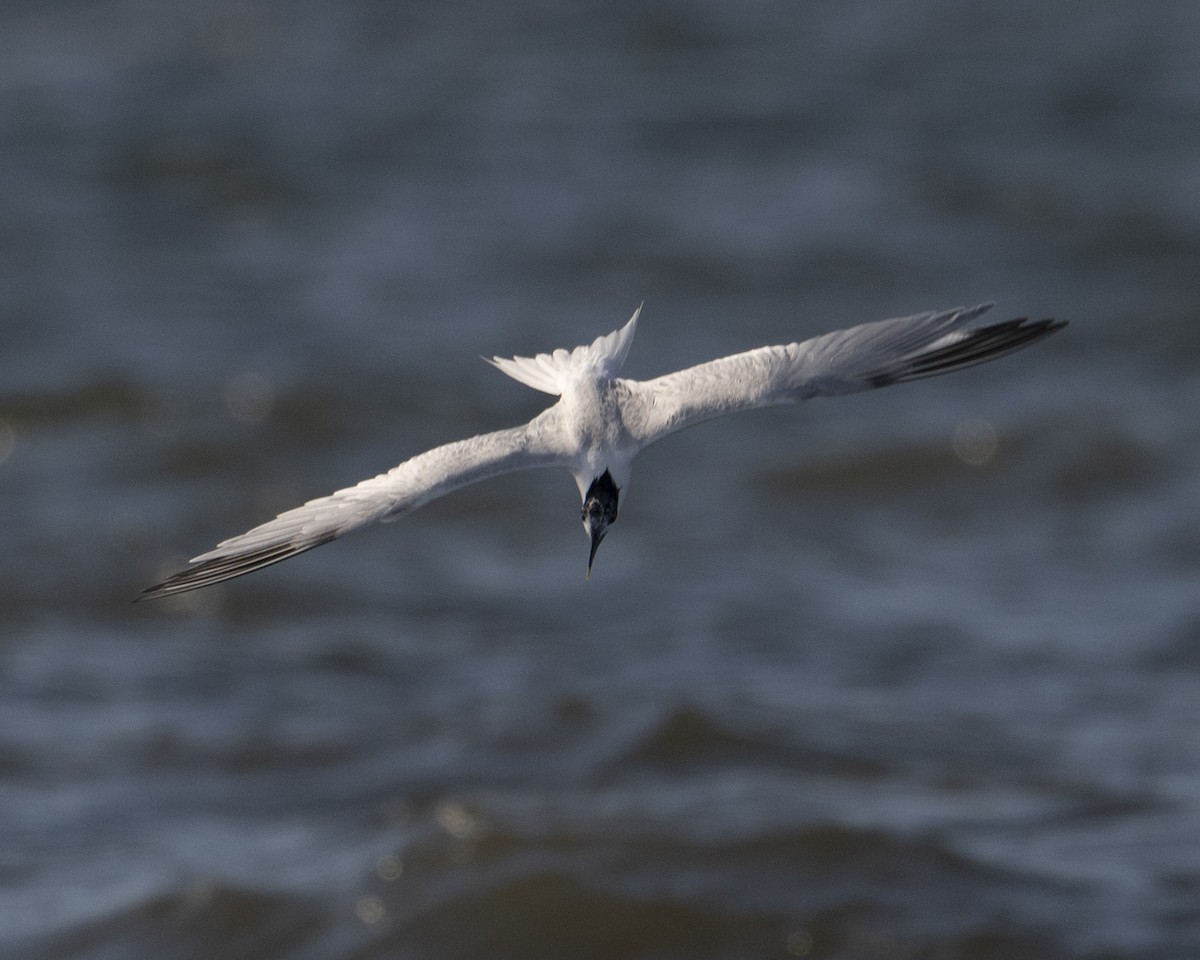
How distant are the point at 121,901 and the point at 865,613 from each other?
4.11 metres

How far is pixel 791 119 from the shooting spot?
16078 millimetres

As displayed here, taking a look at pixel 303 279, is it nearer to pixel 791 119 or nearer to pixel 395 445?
pixel 395 445

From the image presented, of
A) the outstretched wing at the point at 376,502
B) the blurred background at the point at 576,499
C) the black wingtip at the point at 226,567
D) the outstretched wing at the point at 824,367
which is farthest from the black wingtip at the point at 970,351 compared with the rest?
the blurred background at the point at 576,499

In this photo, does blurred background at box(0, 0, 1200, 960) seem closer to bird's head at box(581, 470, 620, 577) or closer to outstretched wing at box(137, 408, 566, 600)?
bird's head at box(581, 470, 620, 577)

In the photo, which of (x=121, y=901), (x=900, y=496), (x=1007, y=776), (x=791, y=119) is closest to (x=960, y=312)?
(x=1007, y=776)

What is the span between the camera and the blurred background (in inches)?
285

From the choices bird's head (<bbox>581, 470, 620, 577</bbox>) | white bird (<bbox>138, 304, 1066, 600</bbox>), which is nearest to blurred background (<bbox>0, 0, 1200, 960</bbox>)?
bird's head (<bbox>581, 470, 620, 577</bbox>)

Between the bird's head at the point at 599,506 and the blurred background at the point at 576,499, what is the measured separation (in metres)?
2.36

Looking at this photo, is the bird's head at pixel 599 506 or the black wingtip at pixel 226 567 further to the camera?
the bird's head at pixel 599 506

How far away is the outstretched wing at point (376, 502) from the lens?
4859mm

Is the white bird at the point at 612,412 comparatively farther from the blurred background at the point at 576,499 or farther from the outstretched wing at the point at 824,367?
the blurred background at the point at 576,499

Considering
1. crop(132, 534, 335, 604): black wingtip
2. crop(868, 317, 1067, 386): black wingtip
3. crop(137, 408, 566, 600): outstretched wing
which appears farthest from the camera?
crop(868, 317, 1067, 386): black wingtip

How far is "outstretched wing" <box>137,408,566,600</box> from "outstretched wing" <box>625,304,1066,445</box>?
1.34 ft

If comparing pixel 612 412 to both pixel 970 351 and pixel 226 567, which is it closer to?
pixel 970 351
